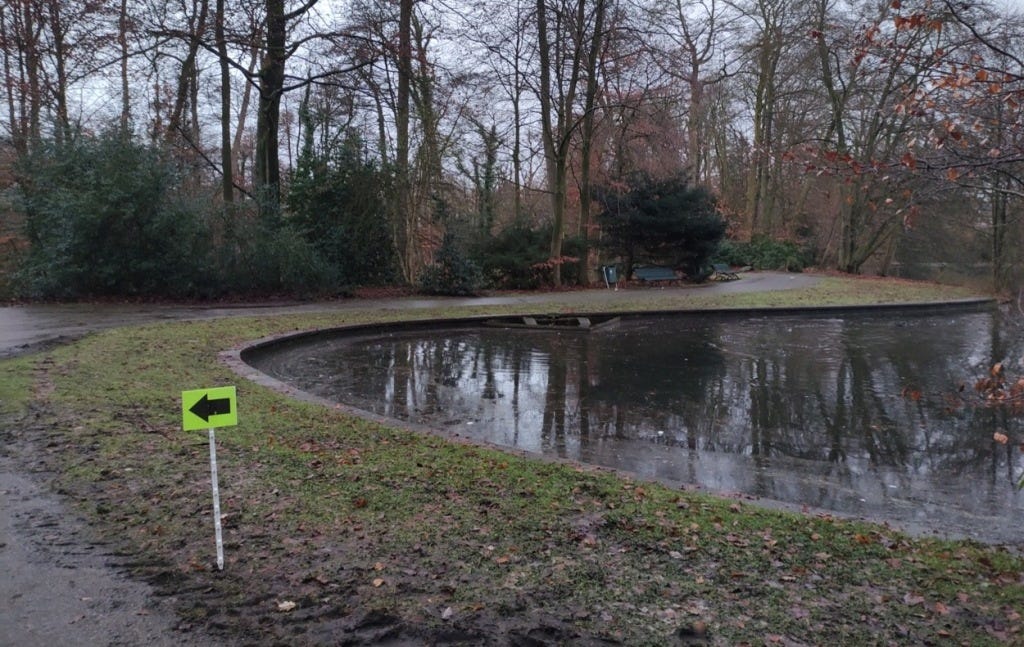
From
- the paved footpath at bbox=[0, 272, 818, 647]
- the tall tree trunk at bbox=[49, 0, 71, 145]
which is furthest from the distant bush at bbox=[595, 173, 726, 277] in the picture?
the paved footpath at bbox=[0, 272, 818, 647]

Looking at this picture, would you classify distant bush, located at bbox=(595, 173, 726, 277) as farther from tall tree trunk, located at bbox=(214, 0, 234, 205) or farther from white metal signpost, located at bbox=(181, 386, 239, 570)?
white metal signpost, located at bbox=(181, 386, 239, 570)

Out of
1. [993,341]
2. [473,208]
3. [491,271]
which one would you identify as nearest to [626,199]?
[491,271]

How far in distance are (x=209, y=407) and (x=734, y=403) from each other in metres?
7.27

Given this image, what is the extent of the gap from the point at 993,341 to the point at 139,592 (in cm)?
1825

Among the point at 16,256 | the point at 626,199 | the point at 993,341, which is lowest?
the point at 993,341

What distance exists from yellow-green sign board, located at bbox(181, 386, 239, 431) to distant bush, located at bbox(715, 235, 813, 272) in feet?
A: 129

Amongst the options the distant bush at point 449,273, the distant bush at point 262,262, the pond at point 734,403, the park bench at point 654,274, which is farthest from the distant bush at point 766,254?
the distant bush at point 262,262

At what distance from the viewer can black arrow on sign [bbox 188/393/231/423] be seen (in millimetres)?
4031

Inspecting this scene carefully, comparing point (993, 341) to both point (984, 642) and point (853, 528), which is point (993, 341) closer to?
point (853, 528)

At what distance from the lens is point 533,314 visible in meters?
18.0

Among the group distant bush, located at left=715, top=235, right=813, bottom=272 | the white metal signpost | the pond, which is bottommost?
the pond

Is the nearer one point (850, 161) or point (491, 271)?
point (850, 161)

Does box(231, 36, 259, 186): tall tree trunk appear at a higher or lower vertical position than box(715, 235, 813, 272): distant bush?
higher

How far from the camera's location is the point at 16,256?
20.4 m
